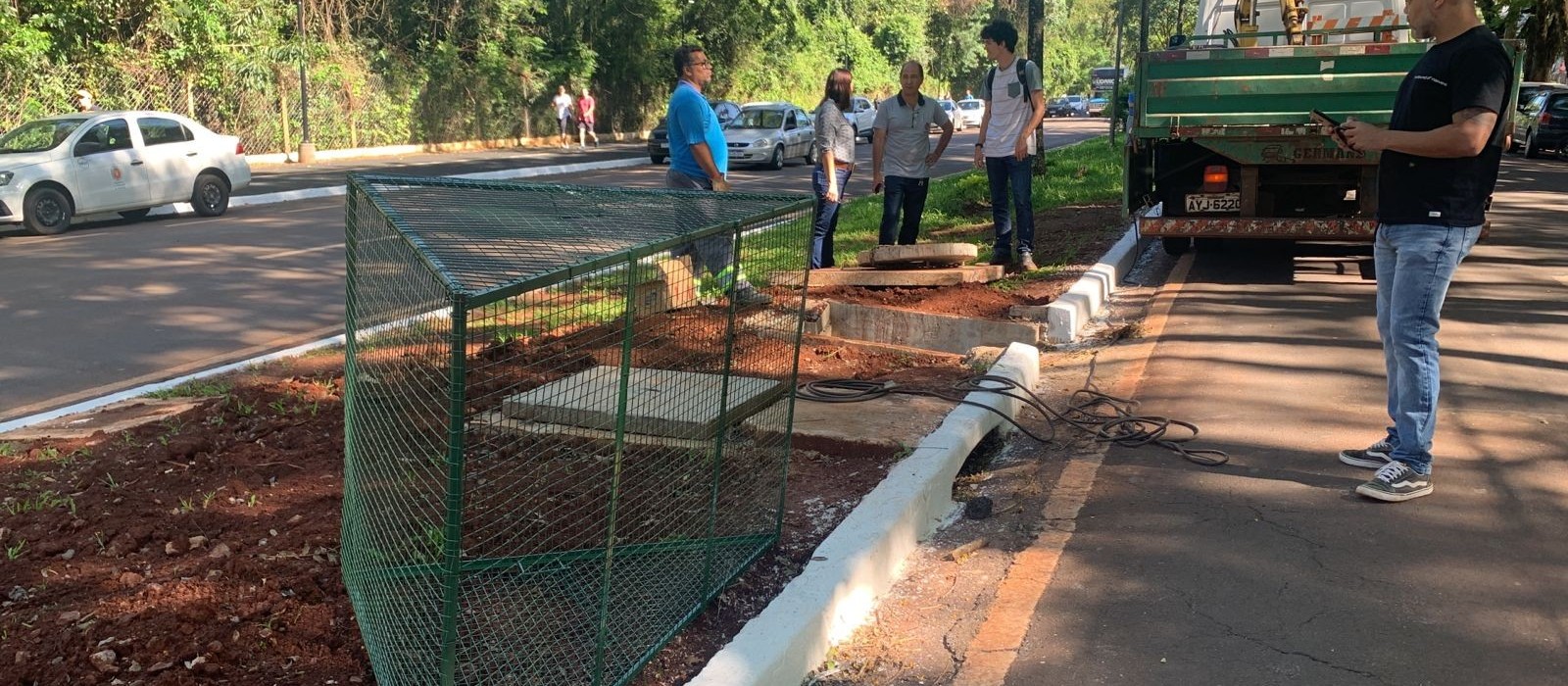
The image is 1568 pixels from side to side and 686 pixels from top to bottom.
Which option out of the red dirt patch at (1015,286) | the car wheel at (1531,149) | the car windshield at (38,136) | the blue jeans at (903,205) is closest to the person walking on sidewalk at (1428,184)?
the red dirt patch at (1015,286)

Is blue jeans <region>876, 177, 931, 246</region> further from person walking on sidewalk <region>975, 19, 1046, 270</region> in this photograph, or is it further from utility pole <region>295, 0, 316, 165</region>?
utility pole <region>295, 0, 316, 165</region>

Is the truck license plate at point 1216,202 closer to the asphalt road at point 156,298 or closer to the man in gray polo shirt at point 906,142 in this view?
the man in gray polo shirt at point 906,142

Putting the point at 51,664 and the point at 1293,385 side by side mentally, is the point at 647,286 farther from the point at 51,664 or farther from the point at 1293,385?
the point at 1293,385

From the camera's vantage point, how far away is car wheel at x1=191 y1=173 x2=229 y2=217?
16.7 meters

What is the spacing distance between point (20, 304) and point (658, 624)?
8638mm

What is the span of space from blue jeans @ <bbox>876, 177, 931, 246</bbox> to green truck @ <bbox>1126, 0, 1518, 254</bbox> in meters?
1.84

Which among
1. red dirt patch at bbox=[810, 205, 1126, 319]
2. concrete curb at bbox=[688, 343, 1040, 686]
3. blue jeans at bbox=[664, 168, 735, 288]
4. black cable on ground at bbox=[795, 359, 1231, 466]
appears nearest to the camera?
concrete curb at bbox=[688, 343, 1040, 686]

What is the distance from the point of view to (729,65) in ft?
145

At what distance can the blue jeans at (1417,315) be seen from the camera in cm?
480

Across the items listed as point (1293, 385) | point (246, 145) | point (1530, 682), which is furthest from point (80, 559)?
point (246, 145)

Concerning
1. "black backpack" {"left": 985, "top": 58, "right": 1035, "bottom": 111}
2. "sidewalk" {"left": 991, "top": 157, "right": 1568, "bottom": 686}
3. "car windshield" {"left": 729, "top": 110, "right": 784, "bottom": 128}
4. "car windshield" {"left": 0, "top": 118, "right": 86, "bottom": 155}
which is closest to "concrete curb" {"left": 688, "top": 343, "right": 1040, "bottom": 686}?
"sidewalk" {"left": 991, "top": 157, "right": 1568, "bottom": 686}

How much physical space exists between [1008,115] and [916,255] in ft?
5.37

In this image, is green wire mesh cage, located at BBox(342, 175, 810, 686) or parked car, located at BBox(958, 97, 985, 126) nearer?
green wire mesh cage, located at BBox(342, 175, 810, 686)

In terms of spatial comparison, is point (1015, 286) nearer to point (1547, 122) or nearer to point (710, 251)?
point (710, 251)
